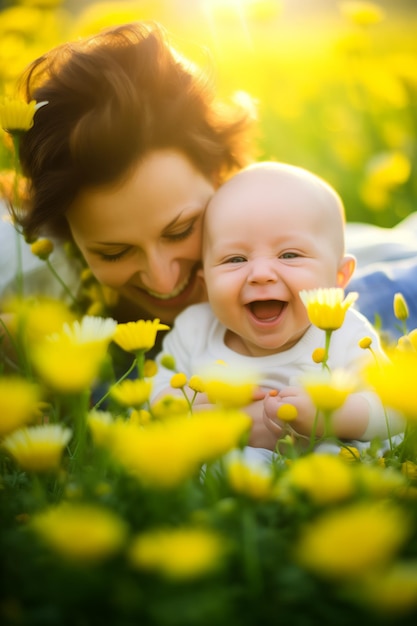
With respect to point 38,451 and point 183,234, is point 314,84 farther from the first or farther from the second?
point 38,451

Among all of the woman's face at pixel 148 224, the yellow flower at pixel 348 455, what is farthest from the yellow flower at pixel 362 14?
the yellow flower at pixel 348 455

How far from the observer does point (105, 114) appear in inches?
55.7

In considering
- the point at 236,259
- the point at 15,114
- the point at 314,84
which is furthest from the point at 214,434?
the point at 314,84

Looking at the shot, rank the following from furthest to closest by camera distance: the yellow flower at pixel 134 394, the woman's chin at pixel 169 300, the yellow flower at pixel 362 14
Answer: the yellow flower at pixel 362 14 → the woman's chin at pixel 169 300 → the yellow flower at pixel 134 394

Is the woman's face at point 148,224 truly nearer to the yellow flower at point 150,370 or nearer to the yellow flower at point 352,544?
the yellow flower at point 150,370

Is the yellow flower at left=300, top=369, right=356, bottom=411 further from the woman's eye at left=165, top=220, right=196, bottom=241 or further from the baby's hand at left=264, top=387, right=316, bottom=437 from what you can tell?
the woman's eye at left=165, top=220, right=196, bottom=241

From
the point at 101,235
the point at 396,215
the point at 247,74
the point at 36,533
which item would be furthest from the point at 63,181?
the point at 247,74

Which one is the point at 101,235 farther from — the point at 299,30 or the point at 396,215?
the point at 299,30

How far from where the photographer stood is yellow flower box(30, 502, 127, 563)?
0.55 metres

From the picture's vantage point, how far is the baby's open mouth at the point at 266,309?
50.4 inches

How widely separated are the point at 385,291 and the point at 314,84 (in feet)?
7.00

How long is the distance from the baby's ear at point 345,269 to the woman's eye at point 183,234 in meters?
0.31

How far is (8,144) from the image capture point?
144 cm

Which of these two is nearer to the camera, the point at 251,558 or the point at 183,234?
the point at 251,558
